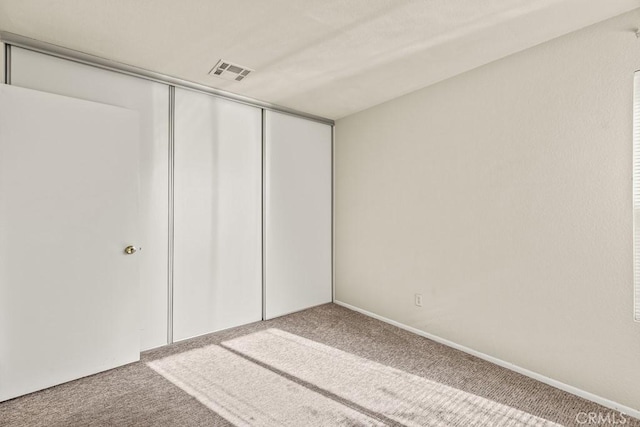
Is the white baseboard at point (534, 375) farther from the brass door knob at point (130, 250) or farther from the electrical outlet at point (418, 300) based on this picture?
the brass door knob at point (130, 250)

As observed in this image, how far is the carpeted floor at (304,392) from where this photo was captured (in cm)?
192

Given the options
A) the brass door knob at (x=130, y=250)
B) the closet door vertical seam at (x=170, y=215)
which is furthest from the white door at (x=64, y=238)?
the closet door vertical seam at (x=170, y=215)

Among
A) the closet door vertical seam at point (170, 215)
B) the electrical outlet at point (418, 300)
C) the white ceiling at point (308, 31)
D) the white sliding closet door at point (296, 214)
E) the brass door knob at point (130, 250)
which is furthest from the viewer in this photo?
the white sliding closet door at point (296, 214)

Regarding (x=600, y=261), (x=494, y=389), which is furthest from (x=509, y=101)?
(x=494, y=389)

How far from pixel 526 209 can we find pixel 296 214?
7.61ft

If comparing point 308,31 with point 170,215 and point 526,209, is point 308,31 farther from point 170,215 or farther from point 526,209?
point 526,209

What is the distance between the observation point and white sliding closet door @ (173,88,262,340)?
9.68 ft

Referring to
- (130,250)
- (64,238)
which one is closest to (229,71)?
(130,250)

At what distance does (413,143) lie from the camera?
3.20 metres

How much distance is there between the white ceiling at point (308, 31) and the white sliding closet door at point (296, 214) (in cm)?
94

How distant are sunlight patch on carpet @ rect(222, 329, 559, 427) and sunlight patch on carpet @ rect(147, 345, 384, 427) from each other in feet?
0.40

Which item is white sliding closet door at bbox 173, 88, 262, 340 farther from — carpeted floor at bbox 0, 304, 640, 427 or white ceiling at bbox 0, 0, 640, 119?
white ceiling at bbox 0, 0, 640, 119

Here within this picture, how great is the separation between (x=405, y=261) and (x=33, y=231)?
3069mm

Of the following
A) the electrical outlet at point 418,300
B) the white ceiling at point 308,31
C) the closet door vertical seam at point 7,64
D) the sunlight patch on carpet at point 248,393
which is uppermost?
the white ceiling at point 308,31
